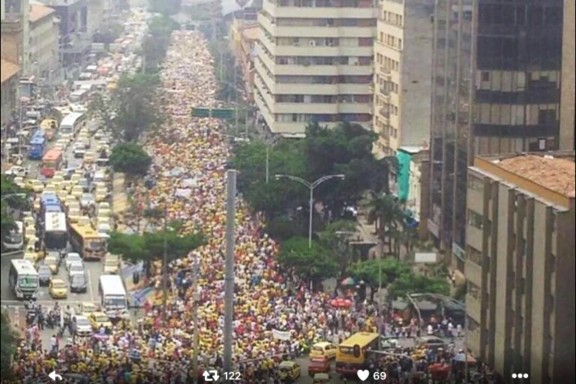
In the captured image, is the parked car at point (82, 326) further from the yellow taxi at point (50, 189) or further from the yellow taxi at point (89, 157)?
the yellow taxi at point (89, 157)

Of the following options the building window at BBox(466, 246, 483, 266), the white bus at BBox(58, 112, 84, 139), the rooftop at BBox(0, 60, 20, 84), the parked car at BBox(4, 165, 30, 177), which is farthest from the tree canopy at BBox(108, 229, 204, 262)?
the building window at BBox(466, 246, 483, 266)

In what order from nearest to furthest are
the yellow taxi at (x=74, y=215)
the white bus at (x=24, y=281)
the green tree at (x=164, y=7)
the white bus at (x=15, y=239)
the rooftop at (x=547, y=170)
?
the rooftop at (x=547, y=170) < the white bus at (x=15, y=239) < the white bus at (x=24, y=281) < the yellow taxi at (x=74, y=215) < the green tree at (x=164, y=7)

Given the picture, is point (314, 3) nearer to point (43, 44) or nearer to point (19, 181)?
point (43, 44)

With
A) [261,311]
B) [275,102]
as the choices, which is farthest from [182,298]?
[275,102]

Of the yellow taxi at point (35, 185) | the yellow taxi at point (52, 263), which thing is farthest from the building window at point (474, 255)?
the yellow taxi at point (35, 185)

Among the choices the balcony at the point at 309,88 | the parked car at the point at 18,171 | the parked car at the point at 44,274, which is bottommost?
the parked car at the point at 44,274
